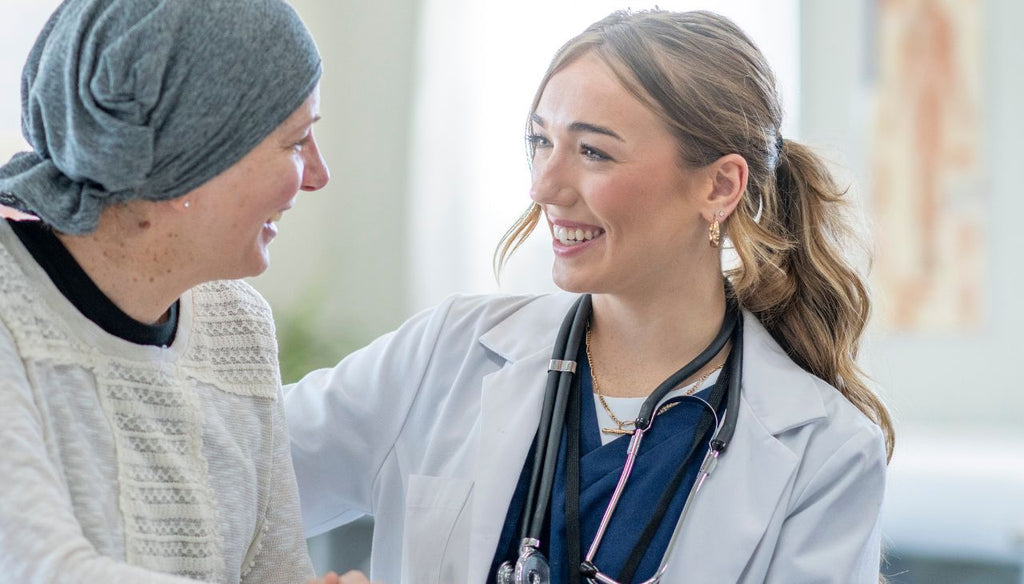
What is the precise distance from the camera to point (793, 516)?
157 centimetres

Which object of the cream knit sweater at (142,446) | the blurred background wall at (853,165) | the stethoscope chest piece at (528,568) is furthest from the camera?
the blurred background wall at (853,165)

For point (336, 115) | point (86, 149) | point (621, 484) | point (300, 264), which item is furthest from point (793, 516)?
point (336, 115)

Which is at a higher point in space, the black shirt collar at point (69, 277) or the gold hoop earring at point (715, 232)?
the black shirt collar at point (69, 277)

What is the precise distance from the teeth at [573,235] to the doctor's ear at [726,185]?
194mm

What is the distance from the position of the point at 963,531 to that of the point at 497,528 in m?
2.03

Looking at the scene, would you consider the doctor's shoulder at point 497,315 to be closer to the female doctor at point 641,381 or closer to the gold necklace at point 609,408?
the female doctor at point 641,381

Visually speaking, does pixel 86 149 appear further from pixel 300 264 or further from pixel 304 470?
pixel 300 264

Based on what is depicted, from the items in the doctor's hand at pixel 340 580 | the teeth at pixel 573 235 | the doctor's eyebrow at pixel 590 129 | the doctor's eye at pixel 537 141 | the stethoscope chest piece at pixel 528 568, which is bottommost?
the stethoscope chest piece at pixel 528 568

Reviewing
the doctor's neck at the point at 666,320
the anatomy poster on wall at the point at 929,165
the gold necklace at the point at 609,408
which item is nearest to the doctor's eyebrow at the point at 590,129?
the doctor's neck at the point at 666,320

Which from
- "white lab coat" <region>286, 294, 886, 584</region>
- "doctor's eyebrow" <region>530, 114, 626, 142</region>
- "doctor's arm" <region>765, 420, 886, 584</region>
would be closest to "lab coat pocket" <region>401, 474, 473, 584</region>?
"white lab coat" <region>286, 294, 886, 584</region>

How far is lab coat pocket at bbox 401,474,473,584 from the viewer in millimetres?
1639

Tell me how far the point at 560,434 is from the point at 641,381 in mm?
169

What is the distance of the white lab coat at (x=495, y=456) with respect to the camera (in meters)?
1.54

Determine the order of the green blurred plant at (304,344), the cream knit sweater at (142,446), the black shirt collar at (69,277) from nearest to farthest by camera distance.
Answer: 1. the cream knit sweater at (142,446)
2. the black shirt collar at (69,277)
3. the green blurred plant at (304,344)
